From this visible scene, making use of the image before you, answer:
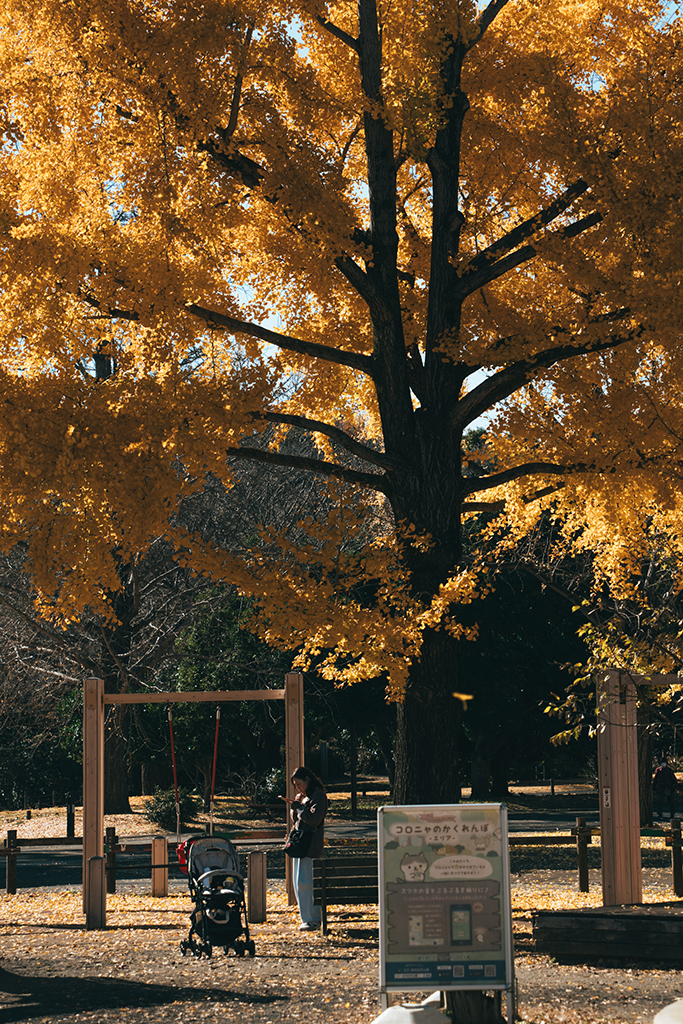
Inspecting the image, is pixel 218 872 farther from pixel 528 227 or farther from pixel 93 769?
pixel 528 227

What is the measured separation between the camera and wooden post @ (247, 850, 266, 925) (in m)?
11.3

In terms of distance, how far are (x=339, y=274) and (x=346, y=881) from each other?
625cm

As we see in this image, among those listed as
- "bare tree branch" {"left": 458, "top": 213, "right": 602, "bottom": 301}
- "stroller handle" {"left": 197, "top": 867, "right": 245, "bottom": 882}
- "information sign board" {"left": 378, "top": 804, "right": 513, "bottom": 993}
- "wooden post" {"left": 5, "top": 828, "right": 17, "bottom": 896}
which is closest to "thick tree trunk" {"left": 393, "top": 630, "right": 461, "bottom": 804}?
"stroller handle" {"left": 197, "top": 867, "right": 245, "bottom": 882}

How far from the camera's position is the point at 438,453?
10.7 meters

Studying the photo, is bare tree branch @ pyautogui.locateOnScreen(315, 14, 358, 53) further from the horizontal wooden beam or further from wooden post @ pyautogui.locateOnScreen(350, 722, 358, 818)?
wooden post @ pyautogui.locateOnScreen(350, 722, 358, 818)

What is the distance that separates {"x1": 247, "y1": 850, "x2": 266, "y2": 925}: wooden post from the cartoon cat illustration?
17.5ft

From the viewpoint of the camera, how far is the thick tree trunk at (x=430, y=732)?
1006 cm

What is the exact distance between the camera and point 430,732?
10.1m

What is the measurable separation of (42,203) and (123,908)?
8354 mm

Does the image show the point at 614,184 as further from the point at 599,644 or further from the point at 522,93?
the point at 599,644

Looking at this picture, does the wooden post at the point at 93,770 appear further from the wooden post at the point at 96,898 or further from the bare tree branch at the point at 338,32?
the bare tree branch at the point at 338,32

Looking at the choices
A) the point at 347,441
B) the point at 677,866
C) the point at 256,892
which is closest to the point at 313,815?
the point at 256,892

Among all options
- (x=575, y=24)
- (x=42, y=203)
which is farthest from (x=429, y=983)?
(x=575, y=24)

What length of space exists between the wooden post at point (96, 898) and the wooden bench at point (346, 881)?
→ 2270 millimetres
